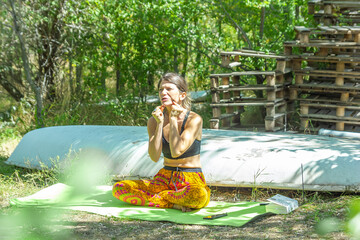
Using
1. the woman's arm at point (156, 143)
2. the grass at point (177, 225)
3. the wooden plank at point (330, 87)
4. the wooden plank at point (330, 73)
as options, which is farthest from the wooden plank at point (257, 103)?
the woman's arm at point (156, 143)

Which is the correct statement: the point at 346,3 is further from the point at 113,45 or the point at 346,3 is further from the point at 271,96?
the point at 113,45

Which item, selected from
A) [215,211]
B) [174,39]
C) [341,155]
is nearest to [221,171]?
[215,211]

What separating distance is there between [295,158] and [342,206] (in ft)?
2.16

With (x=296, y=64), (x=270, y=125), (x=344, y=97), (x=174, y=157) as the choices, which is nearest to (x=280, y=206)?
(x=174, y=157)

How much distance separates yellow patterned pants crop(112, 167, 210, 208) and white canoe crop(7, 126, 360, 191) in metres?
0.63

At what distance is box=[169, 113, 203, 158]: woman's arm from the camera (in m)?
3.52

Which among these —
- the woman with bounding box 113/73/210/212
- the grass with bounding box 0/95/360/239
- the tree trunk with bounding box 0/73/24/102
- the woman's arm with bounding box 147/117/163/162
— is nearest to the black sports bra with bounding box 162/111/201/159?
the woman with bounding box 113/73/210/212

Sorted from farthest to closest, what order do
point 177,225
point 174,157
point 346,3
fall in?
point 346,3 < point 174,157 < point 177,225

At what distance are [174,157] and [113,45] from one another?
5408 mm

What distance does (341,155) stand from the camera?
4.20 metres

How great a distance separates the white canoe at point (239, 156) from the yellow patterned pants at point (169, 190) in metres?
0.63

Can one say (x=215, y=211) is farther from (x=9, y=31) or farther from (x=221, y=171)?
(x=9, y=31)

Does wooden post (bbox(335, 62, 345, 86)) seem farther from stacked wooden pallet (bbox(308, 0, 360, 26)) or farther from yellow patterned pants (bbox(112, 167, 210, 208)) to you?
yellow patterned pants (bbox(112, 167, 210, 208))

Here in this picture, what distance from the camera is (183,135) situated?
3635 mm
